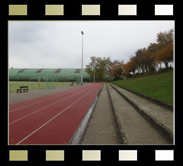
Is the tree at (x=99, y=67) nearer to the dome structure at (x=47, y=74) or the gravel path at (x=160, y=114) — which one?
the dome structure at (x=47, y=74)

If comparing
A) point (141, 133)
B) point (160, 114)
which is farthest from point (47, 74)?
point (141, 133)

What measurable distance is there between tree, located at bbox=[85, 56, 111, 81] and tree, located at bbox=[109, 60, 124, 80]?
224 centimetres

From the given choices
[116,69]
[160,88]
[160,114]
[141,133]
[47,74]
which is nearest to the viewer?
[141,133]

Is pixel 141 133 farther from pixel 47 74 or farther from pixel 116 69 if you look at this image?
pixel 47 74

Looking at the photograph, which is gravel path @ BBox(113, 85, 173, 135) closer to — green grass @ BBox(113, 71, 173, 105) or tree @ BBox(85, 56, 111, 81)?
green grass @ BBox(113, 71, 173, 105)

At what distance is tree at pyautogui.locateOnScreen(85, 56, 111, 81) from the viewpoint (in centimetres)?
5728

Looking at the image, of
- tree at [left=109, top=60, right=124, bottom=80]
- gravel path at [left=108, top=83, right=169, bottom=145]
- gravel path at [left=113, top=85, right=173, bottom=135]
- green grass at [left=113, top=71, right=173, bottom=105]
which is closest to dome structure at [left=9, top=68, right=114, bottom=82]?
tree at [left=109, top=60, right=124, bottom=80]

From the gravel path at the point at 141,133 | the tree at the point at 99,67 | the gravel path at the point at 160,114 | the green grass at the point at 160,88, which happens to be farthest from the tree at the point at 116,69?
the gravel path at the point at 141,133

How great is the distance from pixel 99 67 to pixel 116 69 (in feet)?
23.6

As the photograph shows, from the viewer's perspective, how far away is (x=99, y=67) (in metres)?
57.5

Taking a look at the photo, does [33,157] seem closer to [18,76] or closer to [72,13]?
[72,13]

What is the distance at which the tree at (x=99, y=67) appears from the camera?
188 feet

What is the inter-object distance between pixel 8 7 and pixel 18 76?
59.4m
